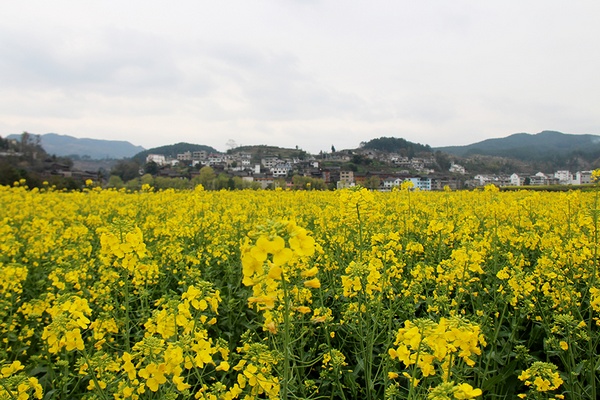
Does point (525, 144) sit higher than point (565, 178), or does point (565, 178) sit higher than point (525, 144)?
point (525, 144)

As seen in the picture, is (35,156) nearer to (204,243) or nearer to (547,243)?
(204,243)

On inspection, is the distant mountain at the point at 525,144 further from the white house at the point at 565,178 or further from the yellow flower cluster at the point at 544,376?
the yellow flower cluster at the point at 544,376

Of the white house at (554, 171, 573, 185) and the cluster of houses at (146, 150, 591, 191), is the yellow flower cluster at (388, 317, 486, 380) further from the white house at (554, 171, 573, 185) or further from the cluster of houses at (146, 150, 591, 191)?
the white house at (554, 171, 573, 185)

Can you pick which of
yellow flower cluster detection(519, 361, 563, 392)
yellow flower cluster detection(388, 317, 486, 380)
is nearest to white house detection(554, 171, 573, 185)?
yellow flower cluster detection(519, 361, 563, 392)

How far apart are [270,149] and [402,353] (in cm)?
14334

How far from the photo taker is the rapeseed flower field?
1712mm

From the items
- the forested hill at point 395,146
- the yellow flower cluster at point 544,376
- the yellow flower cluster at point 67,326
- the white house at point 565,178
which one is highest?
the forested hill at point 395,146

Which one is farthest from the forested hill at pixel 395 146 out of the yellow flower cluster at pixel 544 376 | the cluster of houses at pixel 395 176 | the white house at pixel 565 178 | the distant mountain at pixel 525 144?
the yellow flower cluster at pixel 544 376

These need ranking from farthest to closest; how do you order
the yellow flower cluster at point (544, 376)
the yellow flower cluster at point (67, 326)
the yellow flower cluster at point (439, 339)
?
the yellow flower cluster at point (544, 376)
the yellow flower cluster at point (67, 326)
the yellow flower cluster at point (439, 339)

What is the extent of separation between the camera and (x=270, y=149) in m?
143

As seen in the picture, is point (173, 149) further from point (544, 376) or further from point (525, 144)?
point (544, 376)

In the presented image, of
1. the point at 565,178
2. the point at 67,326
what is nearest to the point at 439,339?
the point at 67,326

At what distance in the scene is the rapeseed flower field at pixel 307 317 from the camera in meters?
1.71

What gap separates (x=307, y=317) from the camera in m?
3.37
